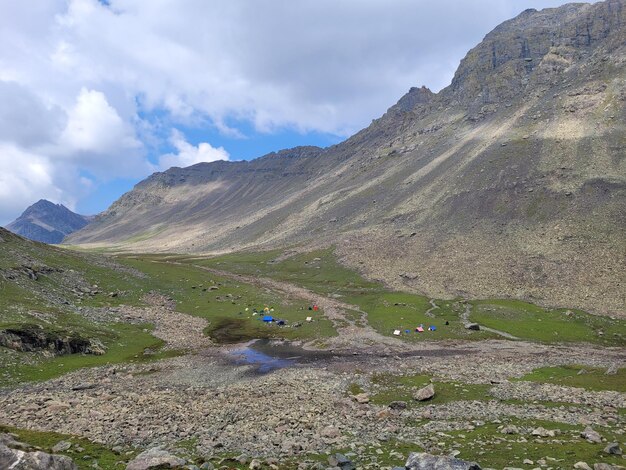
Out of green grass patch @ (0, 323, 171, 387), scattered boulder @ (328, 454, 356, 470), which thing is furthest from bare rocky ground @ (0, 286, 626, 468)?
green grass patch @ (0, 323, 171, 387)

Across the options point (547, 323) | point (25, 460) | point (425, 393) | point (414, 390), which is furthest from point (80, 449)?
point (547, 323)

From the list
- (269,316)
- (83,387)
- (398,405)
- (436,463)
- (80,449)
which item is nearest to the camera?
(436,463)

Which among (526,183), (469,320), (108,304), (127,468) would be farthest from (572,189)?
(127,468)

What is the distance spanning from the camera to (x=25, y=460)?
1684 centimetres

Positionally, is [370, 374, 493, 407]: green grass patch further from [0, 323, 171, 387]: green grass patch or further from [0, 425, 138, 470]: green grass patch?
[0, 323, 171, 387]: green grass patch

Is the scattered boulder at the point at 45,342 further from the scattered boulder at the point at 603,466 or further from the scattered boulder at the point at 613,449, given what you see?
the scattered boulder at the point at 613,449

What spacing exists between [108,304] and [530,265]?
95.9m

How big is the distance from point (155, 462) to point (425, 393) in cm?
2488

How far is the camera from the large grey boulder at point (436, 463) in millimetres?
19844

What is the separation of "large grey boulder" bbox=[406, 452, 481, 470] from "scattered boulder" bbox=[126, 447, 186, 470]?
11993 millimetres

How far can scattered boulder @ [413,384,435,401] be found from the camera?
3788 cm

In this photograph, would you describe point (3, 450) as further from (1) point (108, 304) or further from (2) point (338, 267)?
(2) point (338, 267)

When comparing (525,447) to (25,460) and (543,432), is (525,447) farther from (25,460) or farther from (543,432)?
(25,460)

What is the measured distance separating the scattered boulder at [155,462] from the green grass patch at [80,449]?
1291mm
